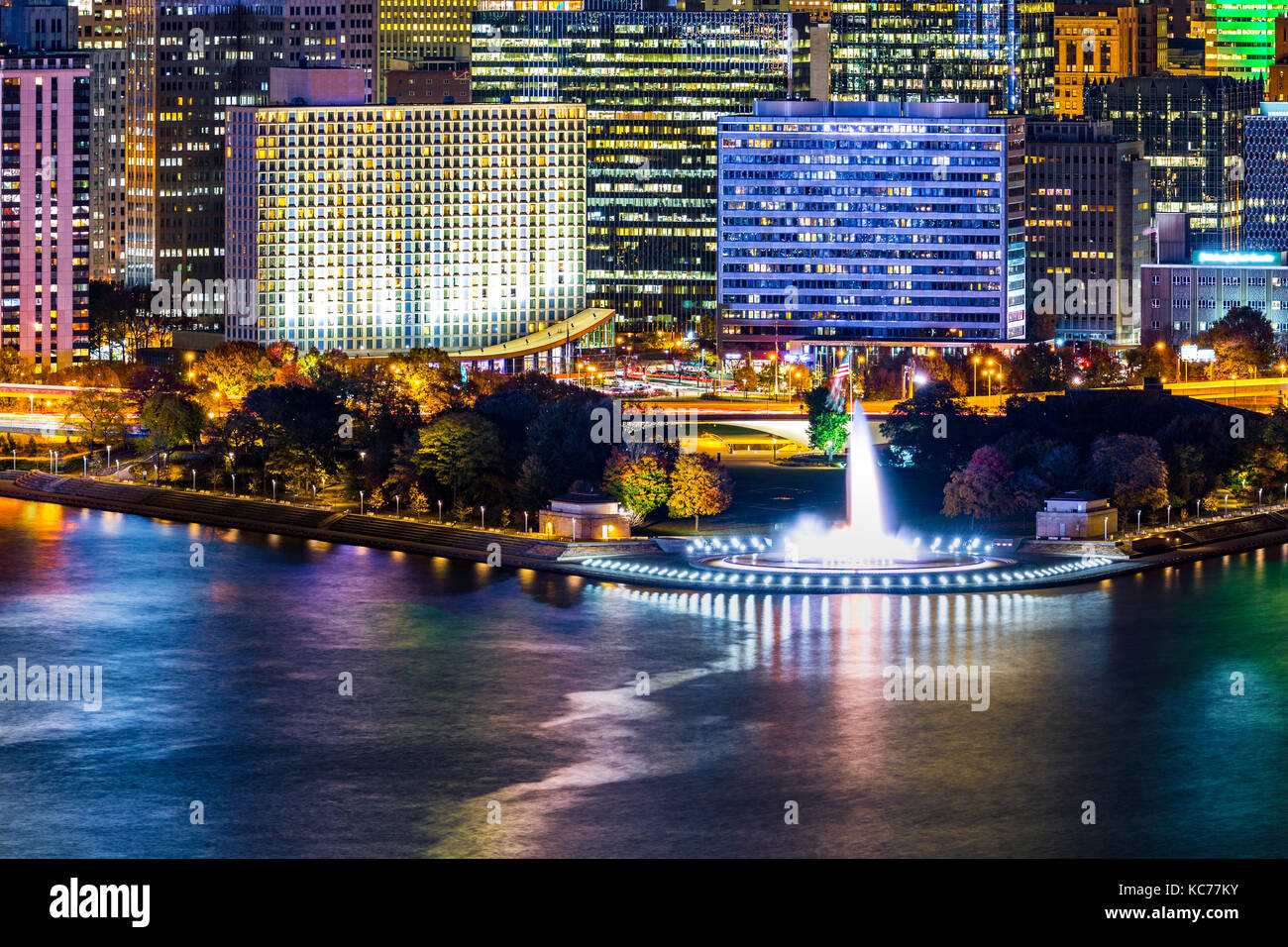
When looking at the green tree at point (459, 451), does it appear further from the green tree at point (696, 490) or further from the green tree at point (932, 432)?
the green tree at point (932, 432)

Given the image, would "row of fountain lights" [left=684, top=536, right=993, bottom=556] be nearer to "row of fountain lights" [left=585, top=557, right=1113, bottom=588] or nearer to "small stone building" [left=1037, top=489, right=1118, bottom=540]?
"small stone building" [left=1037, top=489, right=1118, bottom=540]

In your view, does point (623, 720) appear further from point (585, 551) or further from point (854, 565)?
point (585, 551)

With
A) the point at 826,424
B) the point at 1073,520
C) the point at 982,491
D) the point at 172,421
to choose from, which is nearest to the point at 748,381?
the point at 826,424

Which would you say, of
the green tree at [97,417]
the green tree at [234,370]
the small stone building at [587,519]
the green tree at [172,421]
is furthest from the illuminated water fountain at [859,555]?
the green tree at [234,370]
